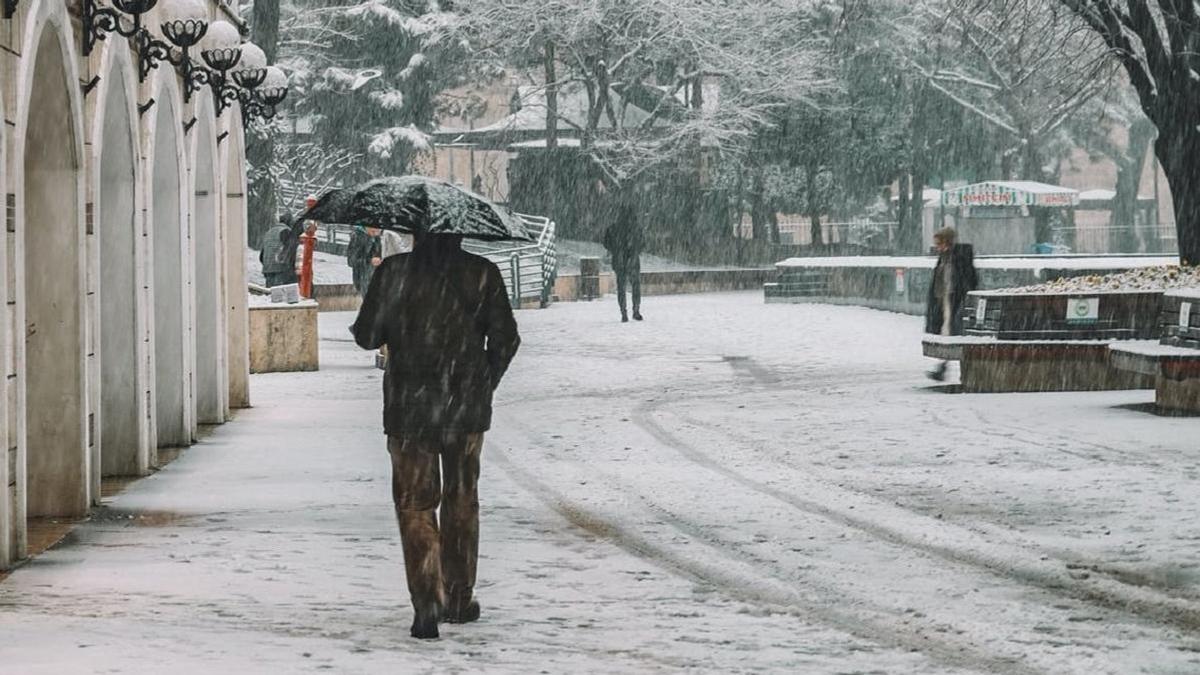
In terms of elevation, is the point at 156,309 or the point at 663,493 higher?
the point at 156,309

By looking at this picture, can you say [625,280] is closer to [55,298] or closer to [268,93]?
[268,93]

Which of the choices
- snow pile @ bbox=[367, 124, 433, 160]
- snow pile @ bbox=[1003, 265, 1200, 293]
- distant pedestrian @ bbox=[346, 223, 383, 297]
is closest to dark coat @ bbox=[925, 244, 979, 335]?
snow pile @ bbox=[1003, 265, 1200, 293]

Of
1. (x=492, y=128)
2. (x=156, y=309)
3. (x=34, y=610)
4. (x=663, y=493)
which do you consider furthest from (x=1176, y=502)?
(x=492, y=128)

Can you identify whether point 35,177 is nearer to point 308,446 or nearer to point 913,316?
point 308,446

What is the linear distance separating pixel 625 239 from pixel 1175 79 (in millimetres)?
13075

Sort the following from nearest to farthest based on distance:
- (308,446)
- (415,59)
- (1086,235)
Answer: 1. (308,446)
2. (415,59)
3. (1086,235)

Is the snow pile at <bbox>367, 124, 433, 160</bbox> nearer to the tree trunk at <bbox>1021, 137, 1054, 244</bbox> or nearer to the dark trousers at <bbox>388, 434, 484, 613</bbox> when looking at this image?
the tree trunk at <bbox>1021, 137, 1054, 244</bbox>

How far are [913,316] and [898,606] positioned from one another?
26749 mm

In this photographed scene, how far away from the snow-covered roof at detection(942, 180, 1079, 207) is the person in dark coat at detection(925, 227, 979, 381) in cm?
3269

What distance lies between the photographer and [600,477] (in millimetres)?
13422

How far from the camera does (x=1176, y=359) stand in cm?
1645

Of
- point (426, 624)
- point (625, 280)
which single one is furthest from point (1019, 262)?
point (426, 624)

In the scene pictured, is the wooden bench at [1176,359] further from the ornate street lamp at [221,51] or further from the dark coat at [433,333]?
the dark coat at [433,333]

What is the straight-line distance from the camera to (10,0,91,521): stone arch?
1158 cm
